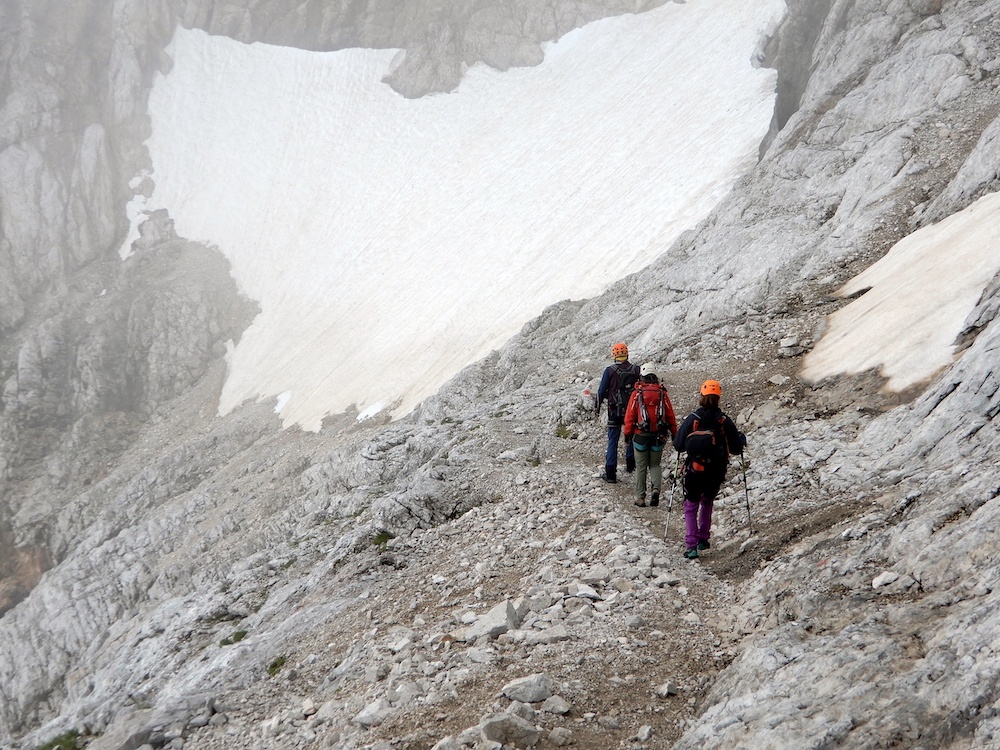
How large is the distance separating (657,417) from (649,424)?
0.18m

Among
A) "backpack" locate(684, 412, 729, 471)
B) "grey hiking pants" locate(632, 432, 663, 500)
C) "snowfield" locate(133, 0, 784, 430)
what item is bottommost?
"grey hiking pants" locate(632, 432, 663, 500)

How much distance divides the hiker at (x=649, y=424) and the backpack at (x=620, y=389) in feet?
3.41

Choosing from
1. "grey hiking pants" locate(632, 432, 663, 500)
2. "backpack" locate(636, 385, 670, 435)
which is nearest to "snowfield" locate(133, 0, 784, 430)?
"grey hiking pants" locate(632, 432, 663, 500)

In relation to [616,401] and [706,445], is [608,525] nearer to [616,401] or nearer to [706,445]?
[706,445]

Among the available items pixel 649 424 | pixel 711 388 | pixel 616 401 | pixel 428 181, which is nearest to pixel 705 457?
pixel 711 388

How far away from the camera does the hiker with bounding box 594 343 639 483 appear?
13.5 metres

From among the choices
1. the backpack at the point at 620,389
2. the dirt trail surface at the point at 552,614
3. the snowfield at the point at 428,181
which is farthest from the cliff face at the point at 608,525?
the snowfield at the point at 428,181

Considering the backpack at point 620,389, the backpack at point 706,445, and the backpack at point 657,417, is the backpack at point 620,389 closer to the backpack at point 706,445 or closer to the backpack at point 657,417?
the backpack at point 657,417

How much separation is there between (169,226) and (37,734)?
51861 millimetres

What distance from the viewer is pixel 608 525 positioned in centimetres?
1130

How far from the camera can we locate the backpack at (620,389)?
44.3 ft

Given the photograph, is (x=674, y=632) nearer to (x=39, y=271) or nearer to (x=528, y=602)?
(x=528, y=602)

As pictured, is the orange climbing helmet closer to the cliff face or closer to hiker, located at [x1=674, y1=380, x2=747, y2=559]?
hiker, located at [x1=674, y1=380, x2=747, y2=559]

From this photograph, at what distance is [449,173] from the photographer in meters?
51.4
